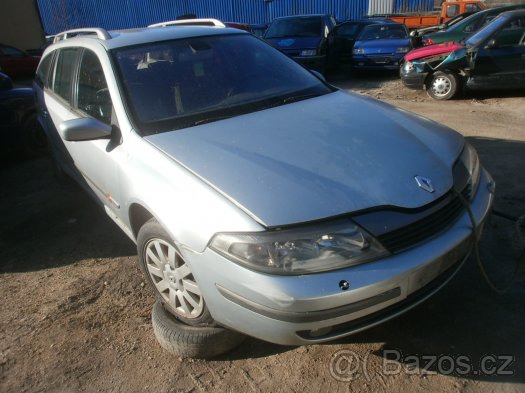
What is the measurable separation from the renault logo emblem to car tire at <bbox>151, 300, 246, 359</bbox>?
121 centimetres

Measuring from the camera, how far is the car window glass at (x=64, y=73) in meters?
3.59

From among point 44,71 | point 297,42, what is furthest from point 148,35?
point 297,42

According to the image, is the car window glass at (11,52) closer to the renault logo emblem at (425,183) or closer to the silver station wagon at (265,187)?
the silver station wagon at (265,187)

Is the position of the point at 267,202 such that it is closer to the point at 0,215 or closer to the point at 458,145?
the point at 458,145

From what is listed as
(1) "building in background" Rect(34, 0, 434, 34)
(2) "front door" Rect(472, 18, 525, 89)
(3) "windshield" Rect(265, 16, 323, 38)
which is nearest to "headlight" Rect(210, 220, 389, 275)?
(2) "front door" Rect(472, 18, 525, 89)

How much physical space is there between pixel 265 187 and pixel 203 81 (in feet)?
4.09

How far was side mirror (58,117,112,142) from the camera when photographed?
101 inches

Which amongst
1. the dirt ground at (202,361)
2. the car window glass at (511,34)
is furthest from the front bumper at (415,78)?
the dirt ground at (202,361)

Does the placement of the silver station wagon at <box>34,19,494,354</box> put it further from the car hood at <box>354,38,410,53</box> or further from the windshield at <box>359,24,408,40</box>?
the windshield at <box>359,24,408,40</box>

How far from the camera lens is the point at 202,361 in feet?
7.65

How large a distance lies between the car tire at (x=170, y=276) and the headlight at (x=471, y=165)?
1563mm

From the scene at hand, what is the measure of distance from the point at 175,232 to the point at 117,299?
3.67ft

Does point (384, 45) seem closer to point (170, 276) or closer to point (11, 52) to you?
point (170, 276)

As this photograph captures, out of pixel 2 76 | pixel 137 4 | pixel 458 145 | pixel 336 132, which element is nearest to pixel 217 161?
pixel 336 132
